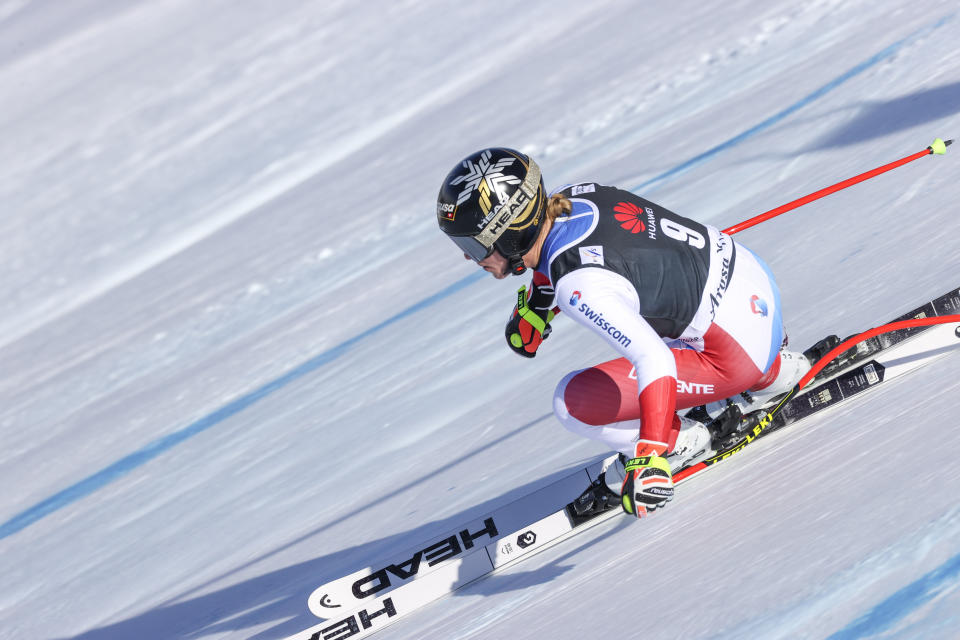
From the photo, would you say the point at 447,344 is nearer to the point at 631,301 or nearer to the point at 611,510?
the point at 611,510

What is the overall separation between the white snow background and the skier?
32cm

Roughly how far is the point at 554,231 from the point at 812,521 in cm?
118

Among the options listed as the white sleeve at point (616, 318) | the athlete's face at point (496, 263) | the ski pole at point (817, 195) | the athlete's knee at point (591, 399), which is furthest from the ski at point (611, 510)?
the athlete's face at point (496, 263)

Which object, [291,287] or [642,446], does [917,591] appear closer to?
[642,446]

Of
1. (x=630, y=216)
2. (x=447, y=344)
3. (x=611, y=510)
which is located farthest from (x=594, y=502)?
(x=447, y=344)

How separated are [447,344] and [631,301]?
4.11m

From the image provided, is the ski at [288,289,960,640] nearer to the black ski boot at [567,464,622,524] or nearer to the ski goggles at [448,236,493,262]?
the black ski boot at [567,464,622,524]

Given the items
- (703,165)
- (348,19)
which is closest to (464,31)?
(348,19)

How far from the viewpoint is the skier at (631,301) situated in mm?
3062

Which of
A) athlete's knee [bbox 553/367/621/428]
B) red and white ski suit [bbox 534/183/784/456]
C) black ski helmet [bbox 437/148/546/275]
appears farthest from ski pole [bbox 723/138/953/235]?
black ski helmet [bbox 437/148/546/275]

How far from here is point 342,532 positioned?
5078 millimetres

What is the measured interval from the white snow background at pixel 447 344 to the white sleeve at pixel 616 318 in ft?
2.04

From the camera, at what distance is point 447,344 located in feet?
23.7

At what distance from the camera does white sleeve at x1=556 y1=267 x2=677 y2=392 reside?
3033 millimetres
